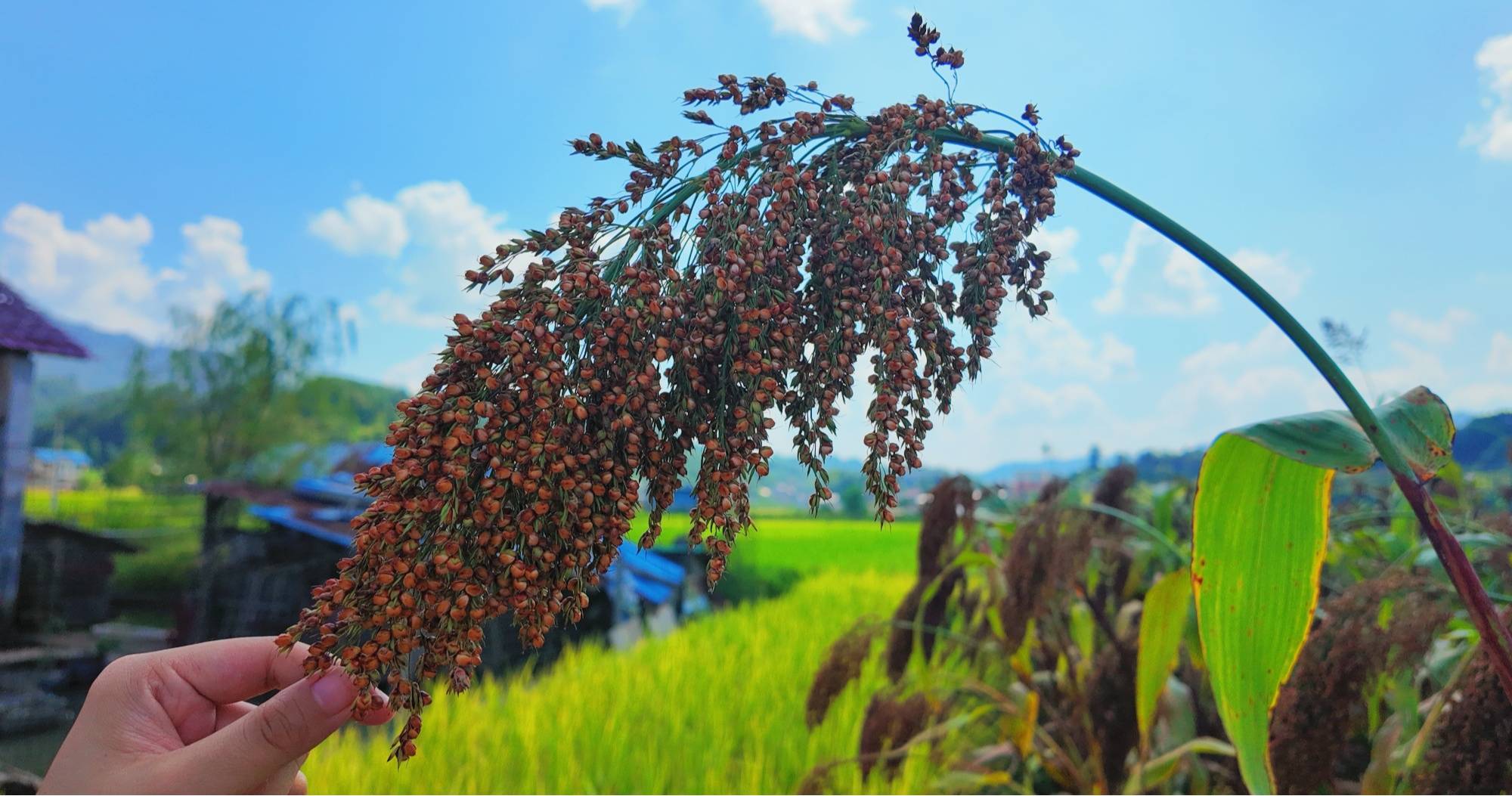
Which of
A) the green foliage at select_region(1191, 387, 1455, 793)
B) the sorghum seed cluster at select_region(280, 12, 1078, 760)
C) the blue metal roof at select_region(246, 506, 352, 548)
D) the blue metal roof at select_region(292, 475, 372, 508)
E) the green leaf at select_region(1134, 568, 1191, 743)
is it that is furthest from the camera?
the blue metal roof at select_region(292, 475, 372, 508)

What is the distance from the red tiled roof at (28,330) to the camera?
5.03m

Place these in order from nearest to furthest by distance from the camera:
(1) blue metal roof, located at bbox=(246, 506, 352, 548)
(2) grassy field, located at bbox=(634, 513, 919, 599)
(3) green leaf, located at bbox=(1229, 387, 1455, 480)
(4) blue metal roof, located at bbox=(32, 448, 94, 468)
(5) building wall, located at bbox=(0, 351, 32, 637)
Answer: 1. (3) green leaf, located at bbox=(1229, 387, 1455, 480)
2. (5) building wall, located at bbox=(0, 351, 32, 637)
3. (4) blue metal roof, located at bbox=(32, 448, 94, 468)
4. (1) blue metal roof, located at bbox=(246, 506, 352, 548)
5. (2) grassy field, located at bbox=(634, 513, 919, 599)

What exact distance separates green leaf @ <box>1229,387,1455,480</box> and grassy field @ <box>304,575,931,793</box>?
2.48 m

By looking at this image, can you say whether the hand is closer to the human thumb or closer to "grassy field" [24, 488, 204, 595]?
the human thumb

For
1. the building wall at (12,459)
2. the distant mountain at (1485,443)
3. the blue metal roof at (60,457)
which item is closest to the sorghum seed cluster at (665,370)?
the building wall at (12,459)

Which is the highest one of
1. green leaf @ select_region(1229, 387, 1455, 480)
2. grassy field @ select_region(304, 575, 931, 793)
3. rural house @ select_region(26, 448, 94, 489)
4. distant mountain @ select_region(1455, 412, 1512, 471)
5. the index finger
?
distant mountain @ select_region(1455, 412, 1512, 471)

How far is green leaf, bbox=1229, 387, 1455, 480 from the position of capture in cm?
145

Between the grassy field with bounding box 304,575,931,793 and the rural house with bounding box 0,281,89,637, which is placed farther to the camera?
the rural house with bounding box 0,281,89,637

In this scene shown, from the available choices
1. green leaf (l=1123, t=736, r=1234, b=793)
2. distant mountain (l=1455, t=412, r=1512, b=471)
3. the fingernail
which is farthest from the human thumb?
distant mountain (l=1455, t=412, r=1512, b=471)

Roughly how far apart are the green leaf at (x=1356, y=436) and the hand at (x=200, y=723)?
1.46m

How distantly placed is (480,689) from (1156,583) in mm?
4497

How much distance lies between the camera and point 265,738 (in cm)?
130

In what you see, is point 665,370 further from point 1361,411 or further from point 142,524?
point 142,524

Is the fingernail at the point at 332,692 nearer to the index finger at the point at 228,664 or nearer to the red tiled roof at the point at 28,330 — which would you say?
the index finger at the point at 228,664
